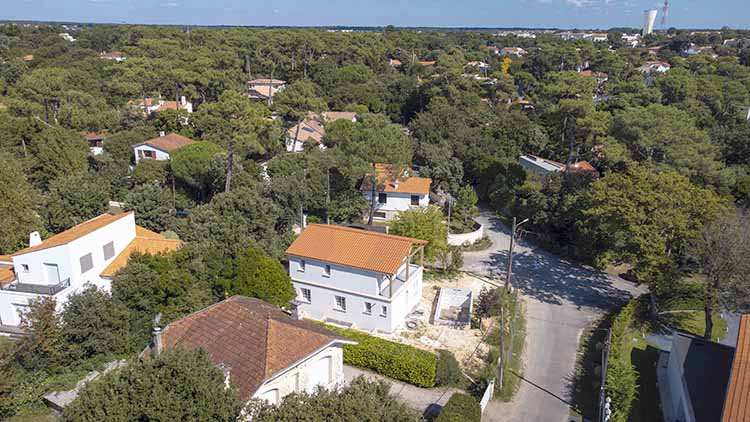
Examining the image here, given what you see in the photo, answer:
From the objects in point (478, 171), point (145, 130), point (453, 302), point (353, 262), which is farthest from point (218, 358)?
point (145, 130)

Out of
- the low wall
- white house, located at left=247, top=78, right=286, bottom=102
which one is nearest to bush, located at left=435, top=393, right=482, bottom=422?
the low wall

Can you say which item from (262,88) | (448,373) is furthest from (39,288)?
(262,88)

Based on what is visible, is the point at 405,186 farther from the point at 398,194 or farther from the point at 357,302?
the point at 357,302

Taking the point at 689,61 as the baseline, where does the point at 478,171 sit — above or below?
below

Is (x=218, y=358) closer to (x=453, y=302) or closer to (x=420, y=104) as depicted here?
(x=453, y=302)

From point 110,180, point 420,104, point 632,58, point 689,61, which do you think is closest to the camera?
point 110,180

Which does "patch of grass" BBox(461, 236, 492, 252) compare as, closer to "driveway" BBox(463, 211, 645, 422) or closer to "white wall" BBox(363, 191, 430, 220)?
"driveway" BBox(463, 211, 645, 422)
